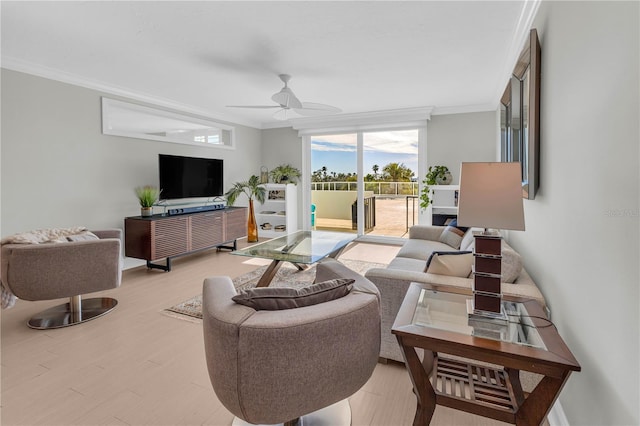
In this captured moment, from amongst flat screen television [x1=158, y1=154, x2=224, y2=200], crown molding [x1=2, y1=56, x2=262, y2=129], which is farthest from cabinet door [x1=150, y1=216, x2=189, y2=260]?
crown molding [x1=2, y1=56, x2=262, y2=129]

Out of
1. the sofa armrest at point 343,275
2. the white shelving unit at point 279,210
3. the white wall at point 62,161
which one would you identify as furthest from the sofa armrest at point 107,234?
the white shelving unit at point 279,210

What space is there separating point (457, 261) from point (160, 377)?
195 cm

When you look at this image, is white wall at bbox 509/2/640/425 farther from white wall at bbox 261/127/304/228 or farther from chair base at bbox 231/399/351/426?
white wall at bbox 261/127/304/228

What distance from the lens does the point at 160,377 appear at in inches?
77.7

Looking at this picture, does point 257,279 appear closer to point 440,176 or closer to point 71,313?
point 71,313

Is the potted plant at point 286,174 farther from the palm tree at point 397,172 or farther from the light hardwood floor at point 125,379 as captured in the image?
the light hardwood floor at point 125,379

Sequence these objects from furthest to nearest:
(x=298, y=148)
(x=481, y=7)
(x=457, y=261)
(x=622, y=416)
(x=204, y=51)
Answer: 1. (x=298, y=148)
2. (x=204, y=51)
3. (x=481, y=7)
4. (x=457, y=261)
5. (x=622, y=416)

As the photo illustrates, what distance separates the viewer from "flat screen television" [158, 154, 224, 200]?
456 cm

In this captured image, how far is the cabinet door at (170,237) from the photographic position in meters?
4.07

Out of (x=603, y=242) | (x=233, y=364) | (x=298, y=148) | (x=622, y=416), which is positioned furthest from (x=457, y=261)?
(x=298, y=148)

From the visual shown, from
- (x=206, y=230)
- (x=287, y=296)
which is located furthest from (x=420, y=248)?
(x=206, y=230)

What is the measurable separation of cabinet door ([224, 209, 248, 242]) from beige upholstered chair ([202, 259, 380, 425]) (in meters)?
4.07

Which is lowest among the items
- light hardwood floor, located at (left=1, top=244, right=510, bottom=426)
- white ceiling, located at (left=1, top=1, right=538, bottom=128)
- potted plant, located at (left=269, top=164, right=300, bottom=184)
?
light hardwood floor, located at (left=1, top=244, right=510, bottom=426)

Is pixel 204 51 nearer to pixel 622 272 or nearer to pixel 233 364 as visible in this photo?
pixel 233 364
